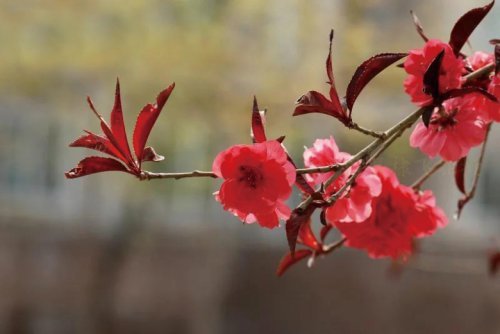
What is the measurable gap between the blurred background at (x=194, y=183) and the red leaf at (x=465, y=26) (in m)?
2.50

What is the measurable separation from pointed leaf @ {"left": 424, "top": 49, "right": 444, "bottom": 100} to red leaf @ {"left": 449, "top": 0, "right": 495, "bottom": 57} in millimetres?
36

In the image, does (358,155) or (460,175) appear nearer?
(358,155)

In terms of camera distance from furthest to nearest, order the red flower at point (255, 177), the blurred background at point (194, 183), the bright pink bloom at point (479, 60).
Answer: the blurred background at point (194, 183) → the bright pink bloom at point (479, 60) → the red flower at point (255, 177)

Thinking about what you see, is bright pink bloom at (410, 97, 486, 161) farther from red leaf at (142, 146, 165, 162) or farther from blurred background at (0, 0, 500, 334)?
blurred background at (0, 0, 500, 334)

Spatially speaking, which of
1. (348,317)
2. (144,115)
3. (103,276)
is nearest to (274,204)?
(144,115)

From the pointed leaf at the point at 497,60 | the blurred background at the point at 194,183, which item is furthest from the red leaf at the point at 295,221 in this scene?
the blurred background at the point at 194,183

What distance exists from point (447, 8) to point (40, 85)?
5.25ft

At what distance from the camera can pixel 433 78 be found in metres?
0.36

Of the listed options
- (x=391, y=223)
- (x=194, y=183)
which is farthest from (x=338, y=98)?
(x=194, y=183)

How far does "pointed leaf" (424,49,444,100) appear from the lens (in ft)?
1.16

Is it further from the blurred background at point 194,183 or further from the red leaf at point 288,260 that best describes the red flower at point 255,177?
the blurred background at point 194,183

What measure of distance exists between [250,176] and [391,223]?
0.15m

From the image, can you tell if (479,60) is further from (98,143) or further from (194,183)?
(194,183)

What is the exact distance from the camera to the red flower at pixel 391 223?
1.50ft
